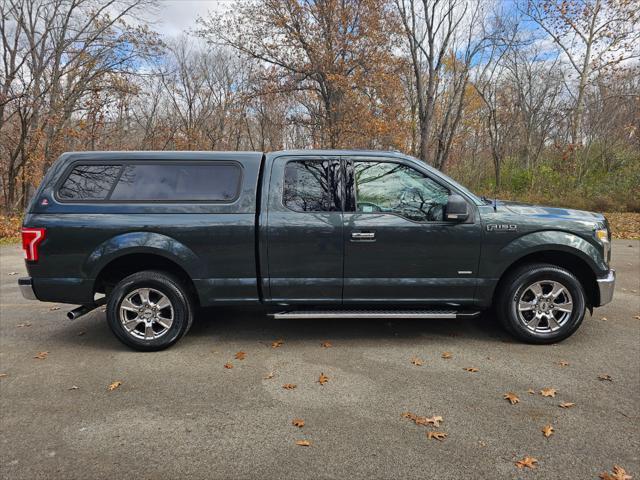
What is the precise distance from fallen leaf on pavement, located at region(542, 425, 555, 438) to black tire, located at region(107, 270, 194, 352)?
3.18m

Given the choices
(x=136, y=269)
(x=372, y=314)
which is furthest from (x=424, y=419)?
(x=136, y=269)

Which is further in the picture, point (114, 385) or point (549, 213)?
point (549, 213)

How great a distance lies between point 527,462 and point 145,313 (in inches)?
136

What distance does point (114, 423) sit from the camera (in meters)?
2.86

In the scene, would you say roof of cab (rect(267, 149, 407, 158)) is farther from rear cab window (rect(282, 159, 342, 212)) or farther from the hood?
the hood

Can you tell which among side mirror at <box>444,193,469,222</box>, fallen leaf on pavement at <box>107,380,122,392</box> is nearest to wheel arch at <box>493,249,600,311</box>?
side mirror at <box>444,193,469,222</box>

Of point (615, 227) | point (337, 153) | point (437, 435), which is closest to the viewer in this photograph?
point (437, 435)

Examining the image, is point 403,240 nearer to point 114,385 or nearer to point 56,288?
point 114,385

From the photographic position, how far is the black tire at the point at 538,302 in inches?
160

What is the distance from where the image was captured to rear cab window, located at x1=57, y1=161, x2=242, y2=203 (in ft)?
13.2

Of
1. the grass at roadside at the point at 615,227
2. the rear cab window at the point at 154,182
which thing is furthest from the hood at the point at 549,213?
the grass at roadside at the point at 615,227

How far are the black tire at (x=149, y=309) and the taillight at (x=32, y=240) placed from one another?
0.80 m

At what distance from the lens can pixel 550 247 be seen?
4.02 m

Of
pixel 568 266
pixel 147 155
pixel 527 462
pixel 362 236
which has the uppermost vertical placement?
pixel 147 155
